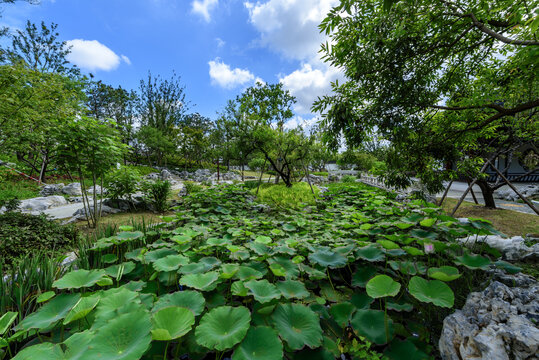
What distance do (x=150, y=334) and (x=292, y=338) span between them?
0.71 metres

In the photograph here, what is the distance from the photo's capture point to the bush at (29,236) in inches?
120

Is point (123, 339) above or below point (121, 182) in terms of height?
below

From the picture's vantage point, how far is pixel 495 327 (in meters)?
Answer: 1.03

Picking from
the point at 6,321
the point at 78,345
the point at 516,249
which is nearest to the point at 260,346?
the point at 78,345

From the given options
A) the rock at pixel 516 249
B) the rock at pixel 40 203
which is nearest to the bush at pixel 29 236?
the rock at pixel 40 203

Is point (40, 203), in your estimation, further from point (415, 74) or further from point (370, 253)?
point (415, 74)

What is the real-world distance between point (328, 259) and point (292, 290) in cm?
49

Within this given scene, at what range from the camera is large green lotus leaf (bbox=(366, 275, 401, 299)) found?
1.22 meters

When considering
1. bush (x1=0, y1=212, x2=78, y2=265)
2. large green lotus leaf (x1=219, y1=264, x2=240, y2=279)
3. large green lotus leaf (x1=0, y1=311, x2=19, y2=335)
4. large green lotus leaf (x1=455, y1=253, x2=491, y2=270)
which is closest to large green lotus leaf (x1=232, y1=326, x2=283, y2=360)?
large green lotus leaf (x1=219, y1=264, x2=240, y2=279)

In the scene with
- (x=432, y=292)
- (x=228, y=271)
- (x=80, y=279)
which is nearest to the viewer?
(x=432, y=292)

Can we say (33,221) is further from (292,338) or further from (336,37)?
(336,37)

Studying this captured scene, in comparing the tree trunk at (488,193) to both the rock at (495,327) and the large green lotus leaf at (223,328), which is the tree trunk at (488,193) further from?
the large green lotus leaf at (223,328)

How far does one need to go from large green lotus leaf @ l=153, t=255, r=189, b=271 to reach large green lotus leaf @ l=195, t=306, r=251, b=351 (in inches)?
25.8

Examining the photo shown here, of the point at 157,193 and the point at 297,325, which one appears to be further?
the point at 157,193
